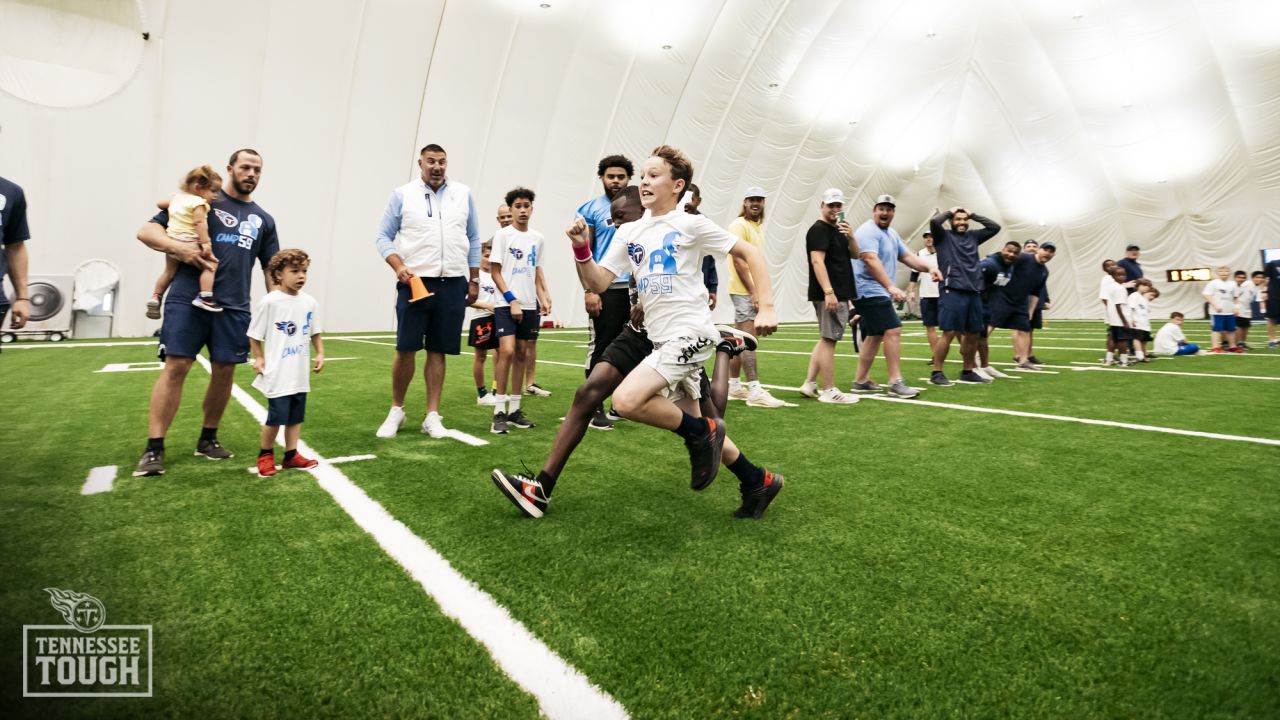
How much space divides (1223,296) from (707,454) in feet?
50.0

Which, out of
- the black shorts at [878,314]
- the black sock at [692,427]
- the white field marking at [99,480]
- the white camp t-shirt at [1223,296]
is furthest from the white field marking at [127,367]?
the white camp t-shirt at [1223,296]

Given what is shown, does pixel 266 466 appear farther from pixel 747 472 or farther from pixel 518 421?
pixel 747 472

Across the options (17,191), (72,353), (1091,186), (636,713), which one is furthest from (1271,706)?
(1091,186)

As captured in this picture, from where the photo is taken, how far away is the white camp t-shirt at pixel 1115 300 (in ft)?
34.0

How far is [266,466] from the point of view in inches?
151

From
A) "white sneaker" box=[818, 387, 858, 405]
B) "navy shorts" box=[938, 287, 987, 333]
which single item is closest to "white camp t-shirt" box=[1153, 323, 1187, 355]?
"navy shorts" box=[938, 287, 987, 333]

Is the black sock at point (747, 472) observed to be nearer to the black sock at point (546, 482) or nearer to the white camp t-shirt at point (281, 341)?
the black sock at point (546, 482)

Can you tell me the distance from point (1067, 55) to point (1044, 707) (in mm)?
34928

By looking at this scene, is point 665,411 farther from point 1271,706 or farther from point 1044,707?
point 1271,706

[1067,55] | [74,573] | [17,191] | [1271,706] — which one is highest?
[1067,55]

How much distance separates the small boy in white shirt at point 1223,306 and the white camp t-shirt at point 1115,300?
369 centimetres

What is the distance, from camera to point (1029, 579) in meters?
2.27

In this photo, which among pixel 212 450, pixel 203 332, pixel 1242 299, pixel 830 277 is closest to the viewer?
pixel 203 332

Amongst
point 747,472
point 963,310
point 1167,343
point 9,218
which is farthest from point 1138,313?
point 9,218
